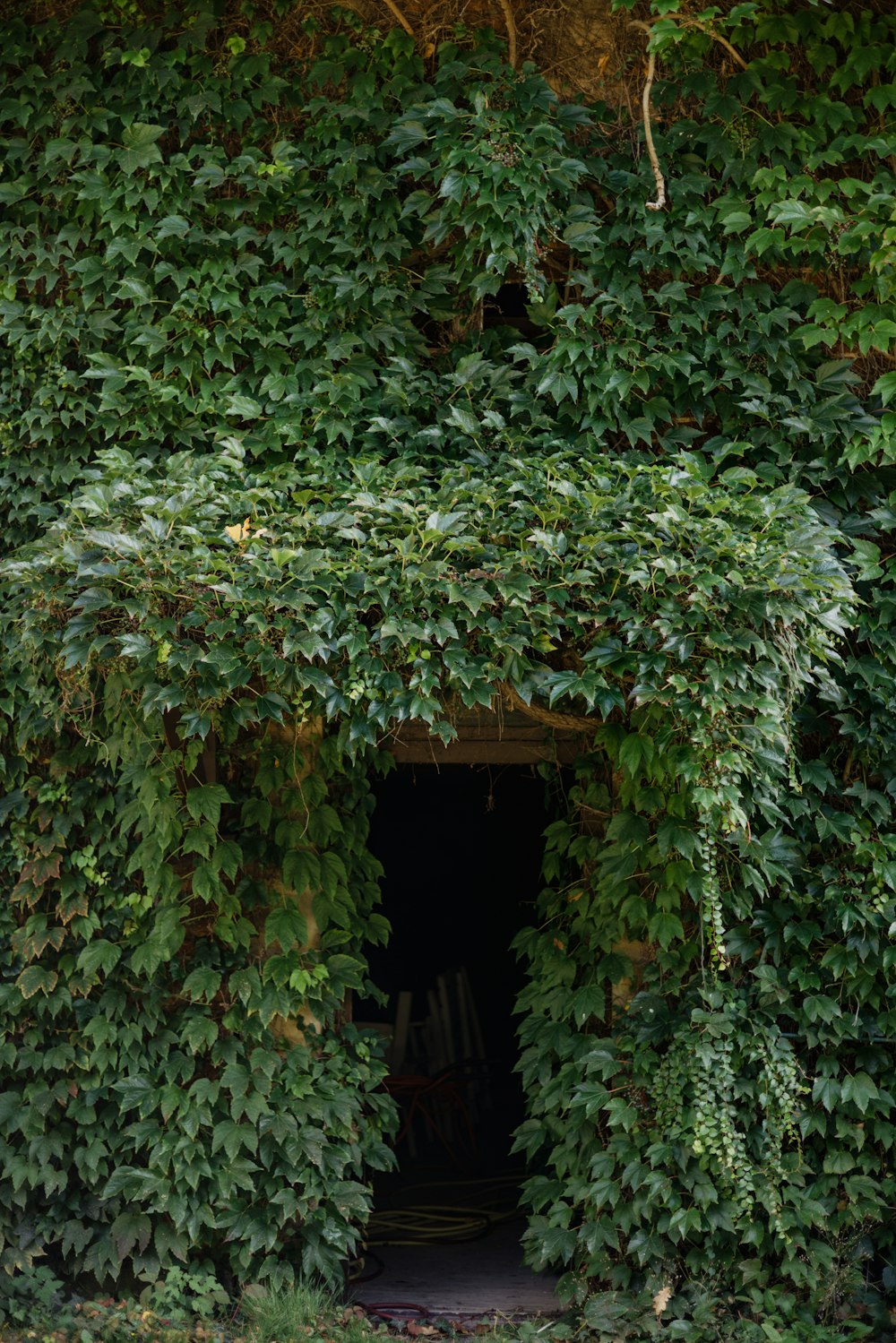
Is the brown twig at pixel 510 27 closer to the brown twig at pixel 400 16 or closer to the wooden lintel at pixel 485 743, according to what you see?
the brown twig at pixel 400 16

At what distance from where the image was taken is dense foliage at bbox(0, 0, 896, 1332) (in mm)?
4770

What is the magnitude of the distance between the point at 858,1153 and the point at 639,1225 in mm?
890

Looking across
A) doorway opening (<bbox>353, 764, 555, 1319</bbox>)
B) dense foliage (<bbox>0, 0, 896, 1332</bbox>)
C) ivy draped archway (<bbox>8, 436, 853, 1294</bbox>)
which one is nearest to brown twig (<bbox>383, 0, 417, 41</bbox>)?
dense foliage (<bbox>0, 0, 896, 1332</bbox>)

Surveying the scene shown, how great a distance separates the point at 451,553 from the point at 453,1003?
Answer: 5076 mm

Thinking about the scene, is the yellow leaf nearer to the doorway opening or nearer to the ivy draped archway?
the ivy draped archway

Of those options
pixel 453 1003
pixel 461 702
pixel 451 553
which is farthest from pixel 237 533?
pixel 453 1003

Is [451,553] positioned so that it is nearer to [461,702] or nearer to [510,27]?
[461,702]

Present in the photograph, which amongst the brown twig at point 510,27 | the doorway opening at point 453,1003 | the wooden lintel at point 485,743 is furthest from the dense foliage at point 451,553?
the doorway opening at point 453,1003

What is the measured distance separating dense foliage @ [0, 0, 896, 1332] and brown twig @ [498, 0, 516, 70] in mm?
141

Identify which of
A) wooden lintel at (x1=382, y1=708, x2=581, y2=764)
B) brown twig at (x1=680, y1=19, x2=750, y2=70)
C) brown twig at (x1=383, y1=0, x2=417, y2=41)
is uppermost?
brown twig at (x1=383, y1=0, x2=417, y2=41)

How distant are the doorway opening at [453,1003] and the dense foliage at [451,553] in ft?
4.31

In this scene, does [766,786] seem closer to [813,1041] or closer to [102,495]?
[813,1041]

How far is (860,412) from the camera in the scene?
511cm

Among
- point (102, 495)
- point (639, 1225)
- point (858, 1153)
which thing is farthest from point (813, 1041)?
point (102, 495)
